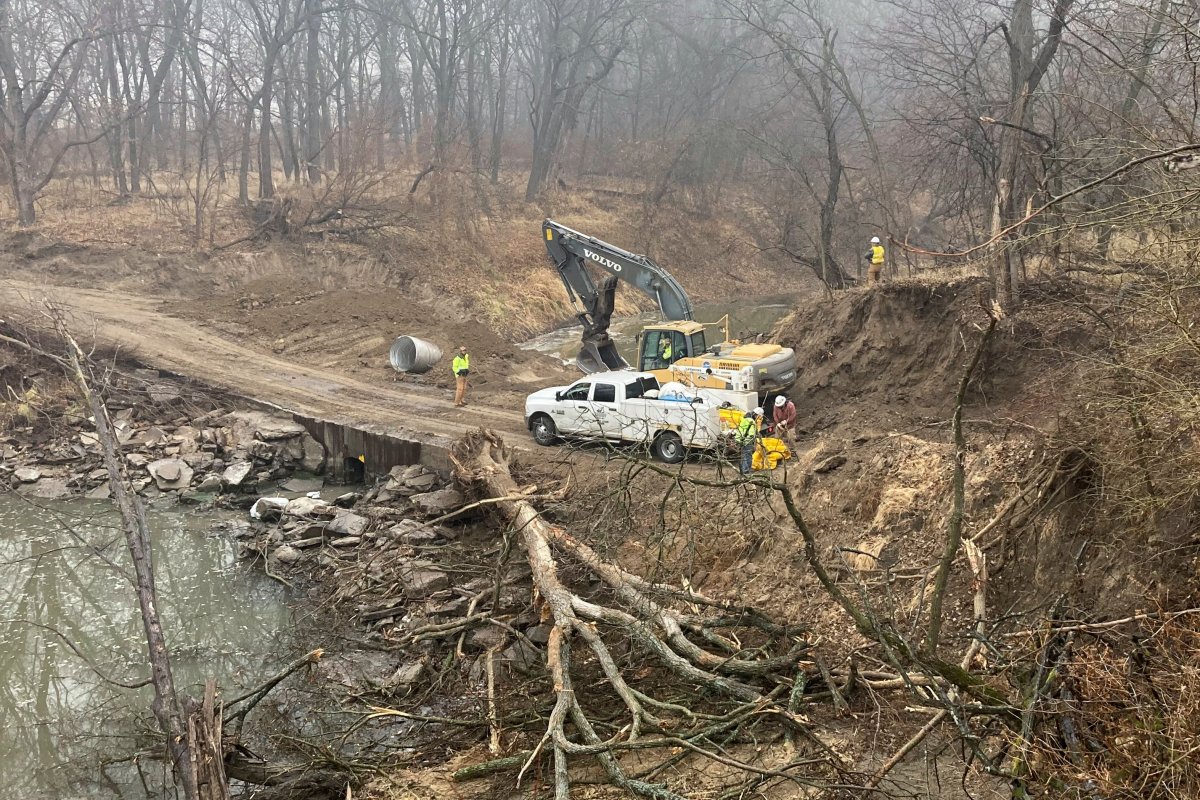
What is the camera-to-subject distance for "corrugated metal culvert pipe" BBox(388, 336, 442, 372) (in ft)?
75.3

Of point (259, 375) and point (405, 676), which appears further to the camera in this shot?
point (259, 375)

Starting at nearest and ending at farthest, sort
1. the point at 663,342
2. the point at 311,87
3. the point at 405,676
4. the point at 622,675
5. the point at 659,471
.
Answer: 1. the point at 659,471
2. the point at 622,675
3. the point at 405,676
4. the point at 663,342
5. the point at 311,87

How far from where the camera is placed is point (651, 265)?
20.5 metres

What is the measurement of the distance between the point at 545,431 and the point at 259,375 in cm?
909

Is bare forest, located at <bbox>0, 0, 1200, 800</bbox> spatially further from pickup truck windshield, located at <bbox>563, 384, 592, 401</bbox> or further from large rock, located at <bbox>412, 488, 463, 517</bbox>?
pickup truck windshield, located at <bbox>563, 384, 592, 401</bbox>

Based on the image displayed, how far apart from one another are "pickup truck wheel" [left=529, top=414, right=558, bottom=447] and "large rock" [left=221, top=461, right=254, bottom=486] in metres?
6.07

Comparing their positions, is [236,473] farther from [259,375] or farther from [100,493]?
[259,375]

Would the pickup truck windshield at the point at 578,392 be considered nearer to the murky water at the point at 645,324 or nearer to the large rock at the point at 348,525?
the large rock at the point at 348,525

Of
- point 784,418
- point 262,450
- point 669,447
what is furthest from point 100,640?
point 784,418

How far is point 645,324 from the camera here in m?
34.8

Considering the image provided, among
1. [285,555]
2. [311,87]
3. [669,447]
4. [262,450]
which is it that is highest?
[311,87]

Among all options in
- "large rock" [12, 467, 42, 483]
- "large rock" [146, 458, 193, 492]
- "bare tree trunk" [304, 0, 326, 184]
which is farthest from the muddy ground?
"bare tree trunk" [304, 0, 326, 184]

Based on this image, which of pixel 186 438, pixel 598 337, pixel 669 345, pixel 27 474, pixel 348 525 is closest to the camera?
pixel 348 525

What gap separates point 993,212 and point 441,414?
13080 millimetres
